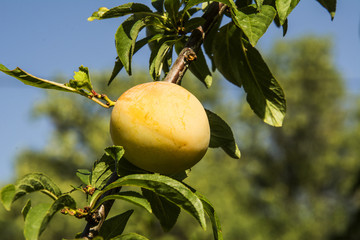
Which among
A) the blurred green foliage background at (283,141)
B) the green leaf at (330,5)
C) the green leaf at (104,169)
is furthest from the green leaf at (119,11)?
the blurred green foliage background at (283,141)

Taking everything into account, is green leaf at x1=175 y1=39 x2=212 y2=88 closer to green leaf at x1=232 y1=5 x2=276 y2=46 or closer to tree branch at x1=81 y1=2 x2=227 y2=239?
tree branch at x1=81 y1=2 x2=227 y2=239

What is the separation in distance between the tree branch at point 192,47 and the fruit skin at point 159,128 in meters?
0.06

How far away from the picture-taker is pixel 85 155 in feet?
52.3

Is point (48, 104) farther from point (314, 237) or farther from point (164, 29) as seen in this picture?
point (164, 29)

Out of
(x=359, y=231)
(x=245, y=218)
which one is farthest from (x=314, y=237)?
(x=359, y=231)

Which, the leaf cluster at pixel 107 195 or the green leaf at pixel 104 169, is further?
the green leaf at pixel 104 169

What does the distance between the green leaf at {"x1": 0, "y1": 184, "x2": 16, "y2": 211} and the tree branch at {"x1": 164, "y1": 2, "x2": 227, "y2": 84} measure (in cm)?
29

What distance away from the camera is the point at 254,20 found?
59cm

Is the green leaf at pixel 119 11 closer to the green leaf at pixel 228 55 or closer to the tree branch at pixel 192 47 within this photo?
the tree branch at pixel 192 47

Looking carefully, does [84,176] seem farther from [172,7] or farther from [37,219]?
[172,7]

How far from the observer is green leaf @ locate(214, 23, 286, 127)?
744mm

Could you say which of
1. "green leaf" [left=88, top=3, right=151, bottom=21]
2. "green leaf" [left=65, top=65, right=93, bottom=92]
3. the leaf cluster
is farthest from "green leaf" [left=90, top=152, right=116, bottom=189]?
"green leaf" [left=88, top=3, right=151, bottom=21]

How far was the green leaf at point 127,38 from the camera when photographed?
24.5 inches

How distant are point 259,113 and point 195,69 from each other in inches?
6.7
